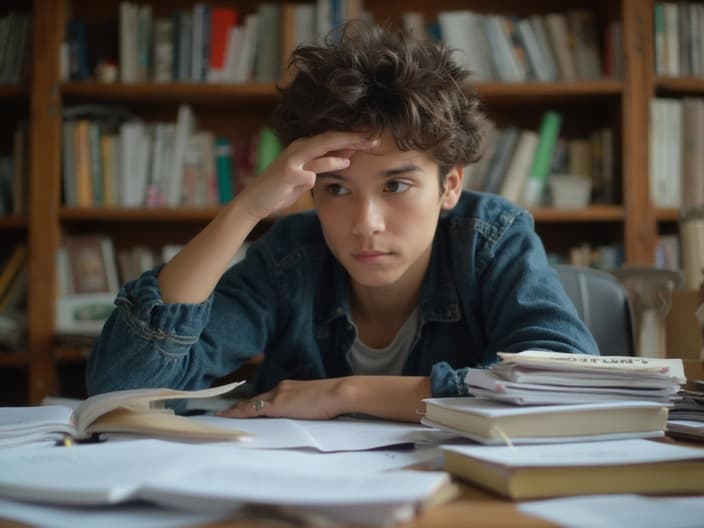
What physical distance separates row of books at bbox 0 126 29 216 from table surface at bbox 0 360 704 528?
2.40 m

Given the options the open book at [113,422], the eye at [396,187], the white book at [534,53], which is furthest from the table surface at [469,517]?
A: the white book at [534,53]

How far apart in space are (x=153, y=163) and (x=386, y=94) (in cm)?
165

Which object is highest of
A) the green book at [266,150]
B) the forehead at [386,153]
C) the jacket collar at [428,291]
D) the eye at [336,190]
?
the green book at [266,150]

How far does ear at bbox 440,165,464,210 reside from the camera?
145 cm

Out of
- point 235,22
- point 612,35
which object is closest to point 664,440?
point 612,35

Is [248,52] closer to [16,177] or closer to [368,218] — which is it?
[16,177]

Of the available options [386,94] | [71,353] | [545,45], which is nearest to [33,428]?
[386,94]

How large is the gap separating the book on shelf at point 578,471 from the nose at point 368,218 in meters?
0.60

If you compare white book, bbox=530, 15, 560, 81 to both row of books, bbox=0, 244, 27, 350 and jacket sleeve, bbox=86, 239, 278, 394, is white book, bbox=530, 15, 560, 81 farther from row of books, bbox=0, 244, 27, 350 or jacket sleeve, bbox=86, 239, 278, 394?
row of books, bbox=0, 244, 27, 350

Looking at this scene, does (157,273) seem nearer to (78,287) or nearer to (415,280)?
(415,280)

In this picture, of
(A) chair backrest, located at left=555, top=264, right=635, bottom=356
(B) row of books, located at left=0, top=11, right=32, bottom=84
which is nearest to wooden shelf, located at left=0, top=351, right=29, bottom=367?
(B) row of books, located at left=0, top=11, right=32, bottom=84

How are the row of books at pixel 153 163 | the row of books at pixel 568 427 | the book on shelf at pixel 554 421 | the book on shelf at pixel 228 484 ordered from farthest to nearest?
the row of books at pixel 153 163
the book on shelf at pixel 554 421
the row of books at pixel 568 427
the book on shelf at pixel 228 484

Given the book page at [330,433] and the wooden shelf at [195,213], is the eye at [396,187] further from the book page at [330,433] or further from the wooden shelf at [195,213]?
the wooden shelf at [195,213]

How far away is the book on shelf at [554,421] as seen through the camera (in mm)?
787
